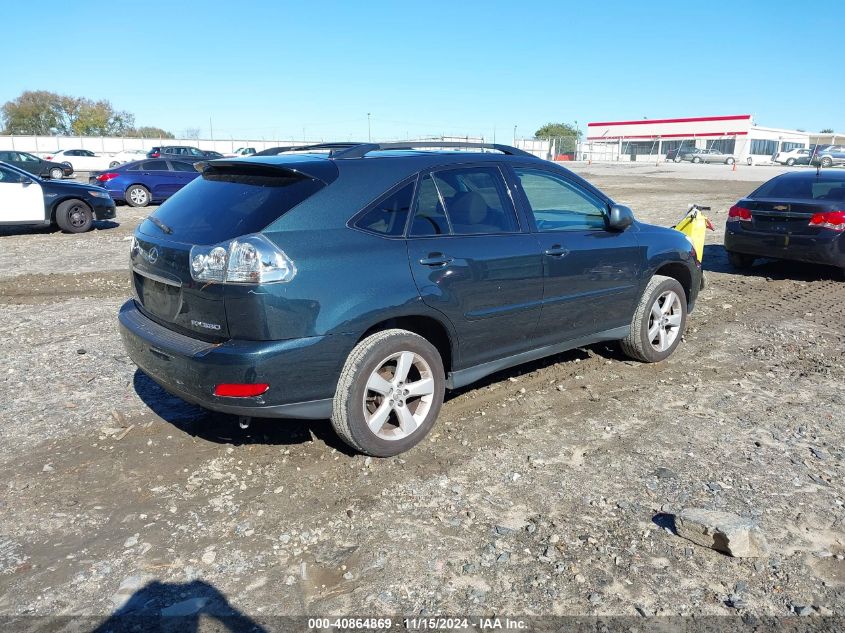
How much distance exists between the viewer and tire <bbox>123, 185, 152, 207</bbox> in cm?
1869

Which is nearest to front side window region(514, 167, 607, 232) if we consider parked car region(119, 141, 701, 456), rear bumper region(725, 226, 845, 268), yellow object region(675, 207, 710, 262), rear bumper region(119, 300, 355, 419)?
parked car region(119, 141, 701, 456)

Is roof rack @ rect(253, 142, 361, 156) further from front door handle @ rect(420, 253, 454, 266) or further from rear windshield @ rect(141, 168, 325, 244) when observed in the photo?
front door handle @ rect(420, 253, 454, 266)

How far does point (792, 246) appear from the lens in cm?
902

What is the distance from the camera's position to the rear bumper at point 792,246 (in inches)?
344

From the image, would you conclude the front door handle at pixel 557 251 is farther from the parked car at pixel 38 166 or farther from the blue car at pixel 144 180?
the parked car at pixel 38 166

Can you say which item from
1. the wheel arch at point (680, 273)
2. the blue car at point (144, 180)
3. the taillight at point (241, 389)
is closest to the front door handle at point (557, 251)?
the wheel arch at point (680, 273)

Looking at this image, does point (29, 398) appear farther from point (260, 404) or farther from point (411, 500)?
point (411, 500)

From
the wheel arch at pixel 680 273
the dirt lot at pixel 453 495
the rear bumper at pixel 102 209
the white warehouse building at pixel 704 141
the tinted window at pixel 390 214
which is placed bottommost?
the dirt lot at pixel 453 495

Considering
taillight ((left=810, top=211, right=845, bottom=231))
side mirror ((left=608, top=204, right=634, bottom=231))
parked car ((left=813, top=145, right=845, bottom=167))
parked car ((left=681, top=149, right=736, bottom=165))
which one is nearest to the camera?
side mirror ((left=608, top=204, right=634, bottom=231))

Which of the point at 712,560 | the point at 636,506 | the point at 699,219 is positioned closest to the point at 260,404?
the point at 636,506

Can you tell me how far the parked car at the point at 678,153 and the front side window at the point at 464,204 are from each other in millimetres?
60112

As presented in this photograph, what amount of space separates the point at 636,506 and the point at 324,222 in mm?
2192

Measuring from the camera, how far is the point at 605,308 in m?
5.13

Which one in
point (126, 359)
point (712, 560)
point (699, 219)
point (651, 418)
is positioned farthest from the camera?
point (699, 219)
